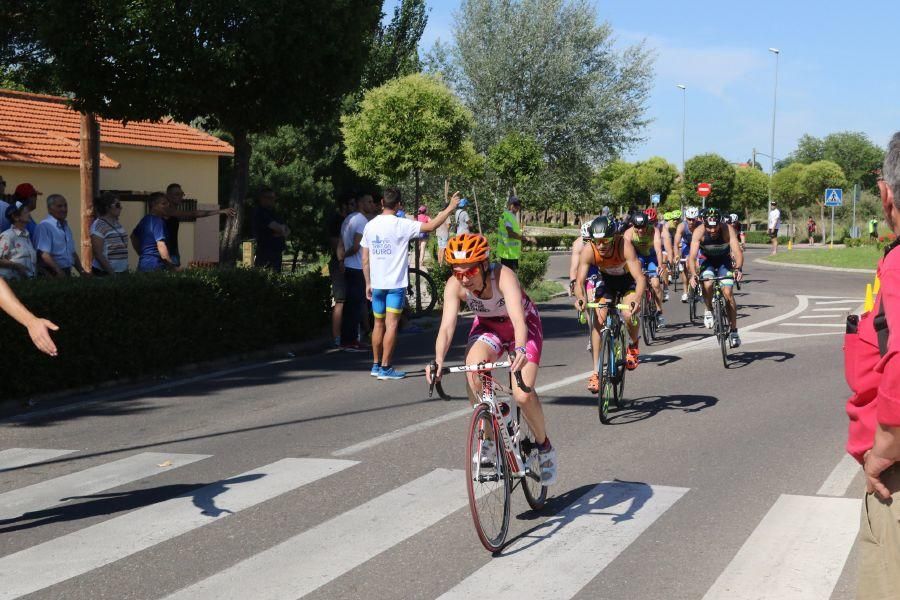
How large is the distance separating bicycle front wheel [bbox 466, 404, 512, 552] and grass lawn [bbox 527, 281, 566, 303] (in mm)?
16982

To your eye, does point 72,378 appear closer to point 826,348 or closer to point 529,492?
point 529,492

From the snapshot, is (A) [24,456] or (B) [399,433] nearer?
(A) [24,456]

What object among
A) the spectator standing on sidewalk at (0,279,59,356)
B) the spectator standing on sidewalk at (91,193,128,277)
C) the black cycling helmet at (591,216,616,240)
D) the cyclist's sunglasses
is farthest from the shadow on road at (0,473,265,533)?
the spectator standing on sidewalk at (91,193,128,277)

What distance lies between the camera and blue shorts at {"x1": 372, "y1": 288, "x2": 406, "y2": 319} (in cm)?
1216

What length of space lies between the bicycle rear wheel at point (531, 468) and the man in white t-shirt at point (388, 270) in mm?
5537

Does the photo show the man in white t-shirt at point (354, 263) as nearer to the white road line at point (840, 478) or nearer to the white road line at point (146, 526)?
the white road line at point (146, 526)

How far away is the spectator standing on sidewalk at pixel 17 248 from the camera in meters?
11.6

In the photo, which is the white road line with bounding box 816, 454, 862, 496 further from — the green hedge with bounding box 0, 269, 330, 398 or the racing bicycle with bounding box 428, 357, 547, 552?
the green hedge with bounding box 0, 269, 330, 398

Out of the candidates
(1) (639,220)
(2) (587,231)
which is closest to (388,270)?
(2) (587,231)

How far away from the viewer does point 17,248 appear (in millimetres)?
11797

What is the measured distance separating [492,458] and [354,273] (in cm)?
886

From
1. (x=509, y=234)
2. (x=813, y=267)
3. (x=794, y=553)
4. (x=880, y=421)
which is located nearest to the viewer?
(x=880, y=421)

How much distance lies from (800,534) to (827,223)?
244ft

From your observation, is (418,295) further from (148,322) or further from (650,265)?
(148,322)
